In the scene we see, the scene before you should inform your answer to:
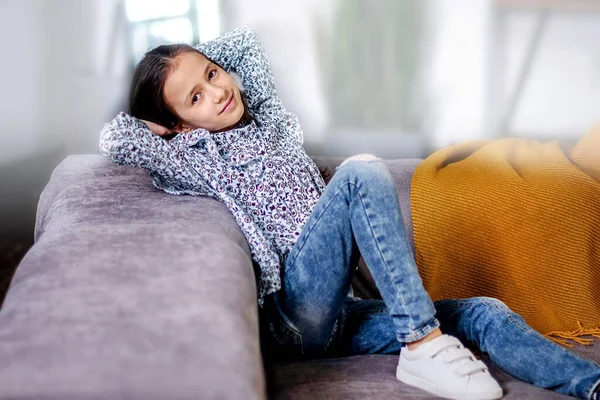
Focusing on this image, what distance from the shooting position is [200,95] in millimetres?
1388

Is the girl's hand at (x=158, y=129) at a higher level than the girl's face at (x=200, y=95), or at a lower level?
lower

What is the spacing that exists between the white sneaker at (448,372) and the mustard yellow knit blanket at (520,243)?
1.22ft

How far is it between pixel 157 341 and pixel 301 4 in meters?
1.34

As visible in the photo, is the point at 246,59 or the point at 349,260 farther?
the point at 246,59

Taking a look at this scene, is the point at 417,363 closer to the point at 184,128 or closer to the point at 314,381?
the point at 314,381

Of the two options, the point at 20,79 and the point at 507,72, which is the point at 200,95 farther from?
the point at 507,72

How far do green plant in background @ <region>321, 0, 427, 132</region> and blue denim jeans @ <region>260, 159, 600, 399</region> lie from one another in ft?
2.75

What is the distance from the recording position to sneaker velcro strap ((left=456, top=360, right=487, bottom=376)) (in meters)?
1.03

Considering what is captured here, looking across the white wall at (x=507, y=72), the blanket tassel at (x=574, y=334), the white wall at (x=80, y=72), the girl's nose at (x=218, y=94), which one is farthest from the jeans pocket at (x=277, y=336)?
the white wall at (x=507, y=72)

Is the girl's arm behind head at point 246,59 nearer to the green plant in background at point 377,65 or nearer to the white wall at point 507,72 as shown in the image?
the green plant in background at point 377,65

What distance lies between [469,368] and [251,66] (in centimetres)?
87

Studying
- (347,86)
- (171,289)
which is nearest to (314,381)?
(171,289)

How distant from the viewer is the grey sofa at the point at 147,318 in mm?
722

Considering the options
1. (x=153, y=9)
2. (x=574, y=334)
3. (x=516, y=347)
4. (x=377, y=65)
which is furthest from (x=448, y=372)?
(x=153, y=9)
